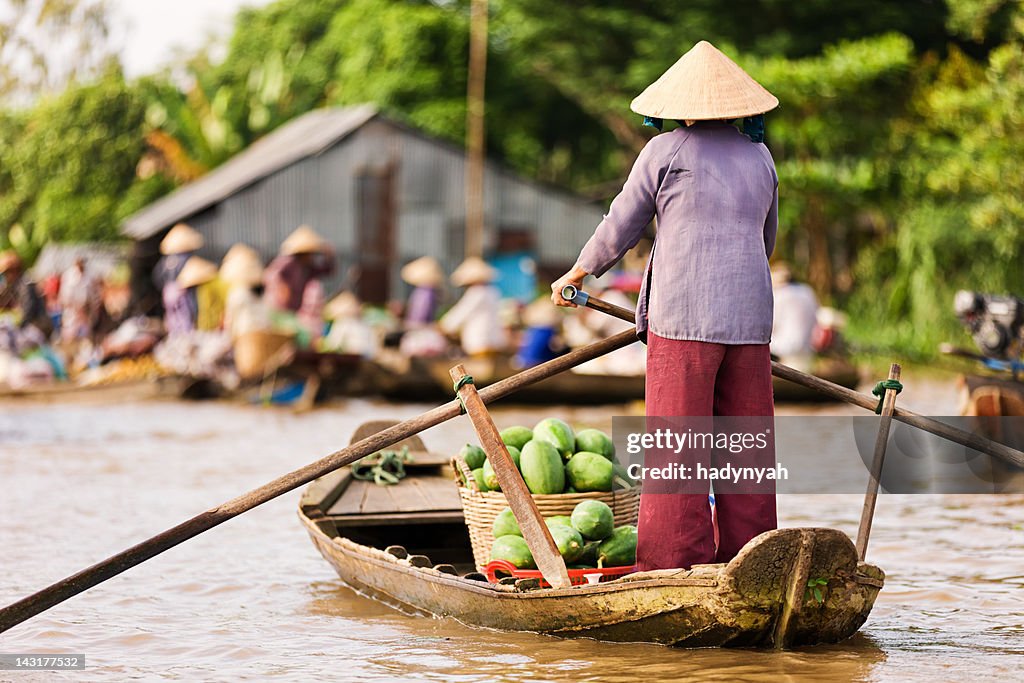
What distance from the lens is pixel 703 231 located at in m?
4.05

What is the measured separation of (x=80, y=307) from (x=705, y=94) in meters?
16.6

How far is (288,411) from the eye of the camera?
43.8ft

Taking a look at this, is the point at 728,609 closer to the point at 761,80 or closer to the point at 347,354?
the point at 347,354

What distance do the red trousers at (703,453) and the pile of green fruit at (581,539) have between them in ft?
0.78

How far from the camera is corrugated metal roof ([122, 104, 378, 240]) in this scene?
810 inches

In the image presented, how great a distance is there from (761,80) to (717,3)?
4481mm

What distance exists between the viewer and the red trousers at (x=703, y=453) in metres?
4.03

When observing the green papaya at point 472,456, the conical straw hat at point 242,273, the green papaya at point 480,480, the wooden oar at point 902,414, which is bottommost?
the green papaya at point 480,480

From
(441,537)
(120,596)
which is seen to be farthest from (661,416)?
(120,596)

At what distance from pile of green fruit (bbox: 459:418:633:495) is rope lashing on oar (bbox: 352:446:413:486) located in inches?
52.9

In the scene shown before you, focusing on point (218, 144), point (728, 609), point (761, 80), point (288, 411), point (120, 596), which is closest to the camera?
point (728, 609)

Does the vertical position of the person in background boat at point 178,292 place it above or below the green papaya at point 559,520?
above

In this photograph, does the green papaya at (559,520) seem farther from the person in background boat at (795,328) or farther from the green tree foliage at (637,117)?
the green tree foliage at (637,117)

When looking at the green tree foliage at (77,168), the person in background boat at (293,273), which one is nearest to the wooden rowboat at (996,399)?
the person in background boat at (293,273)
